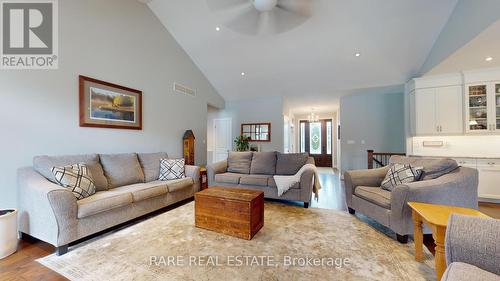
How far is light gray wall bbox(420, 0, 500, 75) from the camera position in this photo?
8.34ft

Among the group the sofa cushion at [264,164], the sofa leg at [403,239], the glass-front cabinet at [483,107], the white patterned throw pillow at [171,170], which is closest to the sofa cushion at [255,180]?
the sofa cushion at [264,164]

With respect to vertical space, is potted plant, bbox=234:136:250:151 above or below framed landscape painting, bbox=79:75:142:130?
below

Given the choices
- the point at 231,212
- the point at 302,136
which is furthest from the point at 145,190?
the point at 302,136

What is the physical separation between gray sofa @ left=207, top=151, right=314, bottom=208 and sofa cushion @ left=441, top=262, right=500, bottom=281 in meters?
2.27

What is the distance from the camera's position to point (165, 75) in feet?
14.5

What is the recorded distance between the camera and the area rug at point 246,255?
5.35 feet

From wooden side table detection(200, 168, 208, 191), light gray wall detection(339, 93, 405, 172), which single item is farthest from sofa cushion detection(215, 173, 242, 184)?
light gray wall detection(339, 93, 405, 172)

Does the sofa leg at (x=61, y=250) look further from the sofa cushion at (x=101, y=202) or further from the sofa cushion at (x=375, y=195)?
the sofa cushion at (x=375, y=195)

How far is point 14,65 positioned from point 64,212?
1964mm

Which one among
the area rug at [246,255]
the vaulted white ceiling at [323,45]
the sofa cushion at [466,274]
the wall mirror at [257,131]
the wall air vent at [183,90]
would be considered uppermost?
the vaulted white ceiling at [323,45]

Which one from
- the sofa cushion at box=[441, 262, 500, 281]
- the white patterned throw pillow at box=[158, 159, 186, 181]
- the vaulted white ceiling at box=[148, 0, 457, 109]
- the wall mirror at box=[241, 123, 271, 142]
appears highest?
the vaulted white ceiling at box=[148, 0, 457, 109]

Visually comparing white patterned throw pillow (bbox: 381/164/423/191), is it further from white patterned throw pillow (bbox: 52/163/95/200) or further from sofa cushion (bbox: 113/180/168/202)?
white patterned throw pillow (bbox: 52/163/95/200)

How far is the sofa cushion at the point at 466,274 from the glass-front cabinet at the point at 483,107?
4297 mm

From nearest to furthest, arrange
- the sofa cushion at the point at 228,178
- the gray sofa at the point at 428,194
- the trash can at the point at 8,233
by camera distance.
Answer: the trash can at the point at 8,233
the gray sofa at the point at 428,194
the sofa cushion at the point at 228,178
